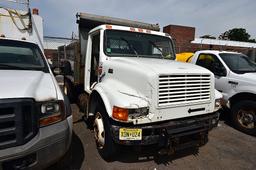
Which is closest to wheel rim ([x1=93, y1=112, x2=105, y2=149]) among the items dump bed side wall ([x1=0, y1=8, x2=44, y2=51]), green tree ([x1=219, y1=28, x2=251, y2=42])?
dump bed side wall ([x1=0, y1=8, x2=44, y2=51])

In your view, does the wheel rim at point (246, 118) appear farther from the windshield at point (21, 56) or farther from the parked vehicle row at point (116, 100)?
the windshield at point (21, 56)

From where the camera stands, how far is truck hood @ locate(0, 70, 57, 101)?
2238 mm

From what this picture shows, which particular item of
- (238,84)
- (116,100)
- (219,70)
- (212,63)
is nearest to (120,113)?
(116,100)

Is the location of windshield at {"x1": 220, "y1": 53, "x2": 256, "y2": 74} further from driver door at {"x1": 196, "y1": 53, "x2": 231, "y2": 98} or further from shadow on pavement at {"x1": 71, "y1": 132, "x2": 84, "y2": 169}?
shadow on pavement at {"x1": 71, "y1": 132, "x2": 84, "y2": 169}

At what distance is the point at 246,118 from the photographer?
5109mm

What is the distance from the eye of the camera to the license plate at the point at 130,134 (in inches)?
114


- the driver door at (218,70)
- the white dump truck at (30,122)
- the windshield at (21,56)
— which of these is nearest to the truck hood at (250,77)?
the driver door at (218,70)

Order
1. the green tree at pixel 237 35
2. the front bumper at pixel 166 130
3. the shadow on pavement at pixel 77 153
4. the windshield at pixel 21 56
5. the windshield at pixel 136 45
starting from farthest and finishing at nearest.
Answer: the green tree at pixel 237 35, the windshield at pixel 136 45, the windshield at pixel 21 56, the shadow on pavement at pixel 77 153, the front bumper at pixel 166 130

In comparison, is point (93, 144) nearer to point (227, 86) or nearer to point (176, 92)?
point (176, 92)

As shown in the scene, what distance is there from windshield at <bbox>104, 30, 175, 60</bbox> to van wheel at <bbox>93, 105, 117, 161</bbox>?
4.36ft

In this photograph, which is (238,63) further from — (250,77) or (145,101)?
(145,101)

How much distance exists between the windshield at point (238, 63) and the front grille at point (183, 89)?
254 centimetres

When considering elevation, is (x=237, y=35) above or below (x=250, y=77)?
above

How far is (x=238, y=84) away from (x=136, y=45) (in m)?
2.93
